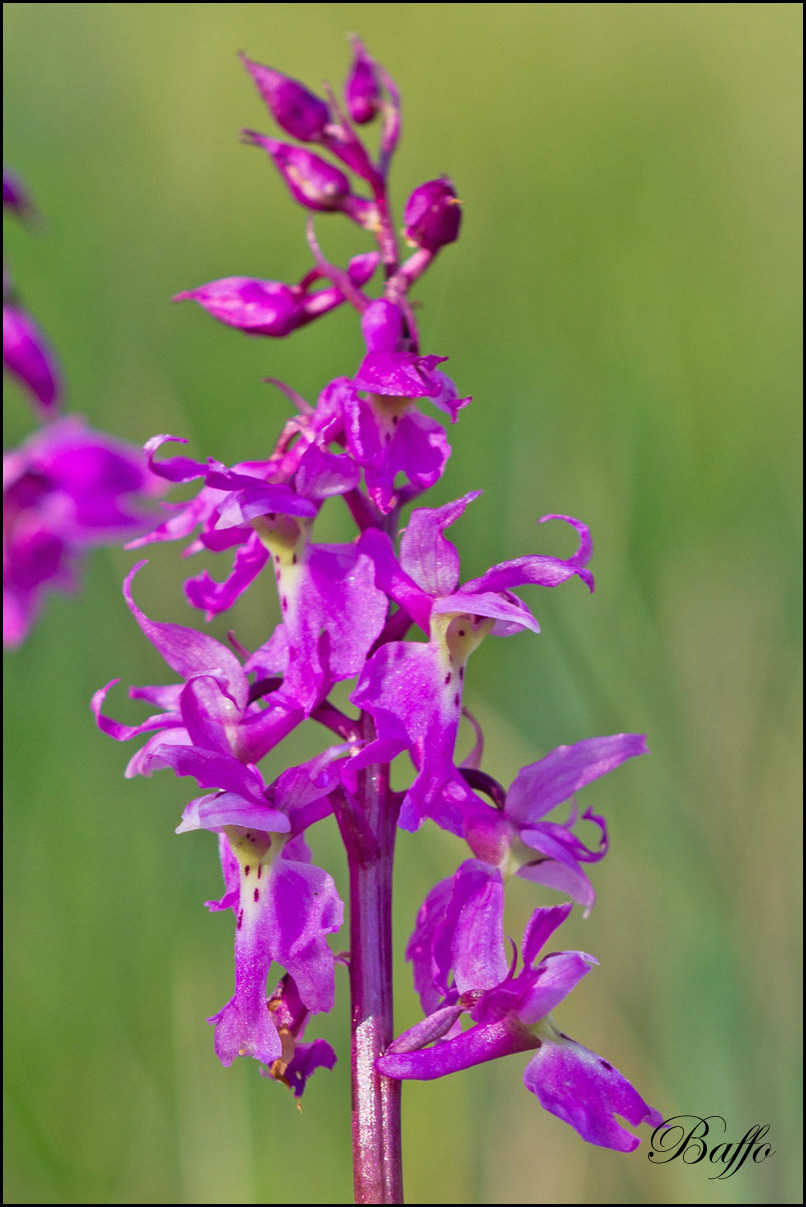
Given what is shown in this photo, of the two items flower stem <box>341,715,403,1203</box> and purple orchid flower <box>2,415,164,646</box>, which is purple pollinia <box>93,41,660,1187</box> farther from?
purple orchid flower <box>2,415,164,646</box>

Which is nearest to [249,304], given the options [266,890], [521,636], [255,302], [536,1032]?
[255,302]

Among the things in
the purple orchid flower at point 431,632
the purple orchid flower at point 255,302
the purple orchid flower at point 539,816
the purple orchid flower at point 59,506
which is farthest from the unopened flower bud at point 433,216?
the purple orchid flower at point 59,506

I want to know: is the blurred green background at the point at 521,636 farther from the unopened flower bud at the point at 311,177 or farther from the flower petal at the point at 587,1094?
the unopened flower bud at the point at 311,177

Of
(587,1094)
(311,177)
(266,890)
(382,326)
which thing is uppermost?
(311,177)

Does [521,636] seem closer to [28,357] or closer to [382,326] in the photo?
[28,357]

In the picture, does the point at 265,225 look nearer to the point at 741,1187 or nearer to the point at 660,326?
the point at 660,326
